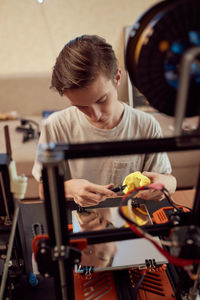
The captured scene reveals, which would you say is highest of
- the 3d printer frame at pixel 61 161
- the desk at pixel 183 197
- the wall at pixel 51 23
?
the wall at pixel 51 23

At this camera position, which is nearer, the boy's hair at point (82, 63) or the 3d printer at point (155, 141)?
the 3d printer at point (155, 141)

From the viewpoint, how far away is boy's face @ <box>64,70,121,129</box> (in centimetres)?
103

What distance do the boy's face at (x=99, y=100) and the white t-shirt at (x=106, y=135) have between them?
0.05 metres

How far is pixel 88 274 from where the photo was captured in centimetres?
69

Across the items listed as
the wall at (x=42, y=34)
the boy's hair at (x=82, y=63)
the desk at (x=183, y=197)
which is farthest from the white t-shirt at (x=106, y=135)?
the wall at (x=42, y=34)

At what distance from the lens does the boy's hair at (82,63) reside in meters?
1.00

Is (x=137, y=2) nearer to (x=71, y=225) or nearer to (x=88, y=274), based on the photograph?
(x=71, y=225)

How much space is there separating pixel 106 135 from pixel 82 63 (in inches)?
17.4

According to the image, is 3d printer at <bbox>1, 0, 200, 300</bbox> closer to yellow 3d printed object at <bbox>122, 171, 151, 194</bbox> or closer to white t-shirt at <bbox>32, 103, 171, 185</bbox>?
yellow 3d printed object at <bbox>122, 171, 151, 194</bbox>

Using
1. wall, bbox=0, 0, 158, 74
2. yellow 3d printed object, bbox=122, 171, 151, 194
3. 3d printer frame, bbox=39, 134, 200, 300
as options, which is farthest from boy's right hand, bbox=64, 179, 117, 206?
wall, bbox=0, 0, 158, 74

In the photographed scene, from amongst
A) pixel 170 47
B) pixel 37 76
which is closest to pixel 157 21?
pixel 170 47

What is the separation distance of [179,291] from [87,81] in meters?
0.77

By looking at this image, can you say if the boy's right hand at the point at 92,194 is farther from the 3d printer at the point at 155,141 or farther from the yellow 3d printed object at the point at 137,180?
the 3d printer at the point at 155,141

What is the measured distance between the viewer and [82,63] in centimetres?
100
